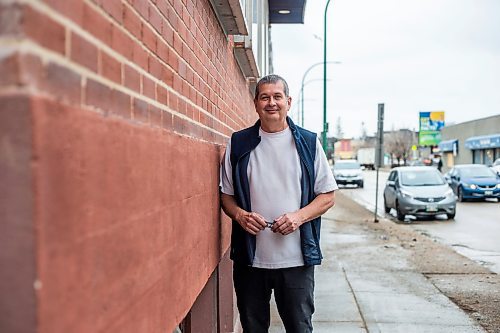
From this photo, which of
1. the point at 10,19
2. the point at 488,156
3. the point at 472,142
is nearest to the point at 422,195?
the point at 10,19

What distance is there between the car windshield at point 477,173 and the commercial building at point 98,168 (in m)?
23.5

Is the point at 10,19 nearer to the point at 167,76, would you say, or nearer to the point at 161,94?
the point at 161,94

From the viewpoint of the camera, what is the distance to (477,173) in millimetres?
24828

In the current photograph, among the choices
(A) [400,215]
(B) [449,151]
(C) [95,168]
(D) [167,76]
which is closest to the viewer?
(C) [95,168]

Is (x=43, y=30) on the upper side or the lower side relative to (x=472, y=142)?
lower

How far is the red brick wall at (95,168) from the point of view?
1084 mm

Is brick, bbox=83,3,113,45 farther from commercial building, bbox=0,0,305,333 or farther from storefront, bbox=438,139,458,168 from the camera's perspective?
storefront, bbox=438,139,458,168

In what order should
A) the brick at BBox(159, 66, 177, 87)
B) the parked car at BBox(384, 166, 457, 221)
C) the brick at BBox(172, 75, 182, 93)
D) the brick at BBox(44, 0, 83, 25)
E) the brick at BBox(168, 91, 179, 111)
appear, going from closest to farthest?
the brick at BBox(44, 0, 83, 25)
the brick at BBox(159, 66, 177, 87)
the brick at BBox(168, 91, 179, 111)
the brick at BBox(172, 75, 182, 93)
the parked car at BBox(384, 166, 457, 221)

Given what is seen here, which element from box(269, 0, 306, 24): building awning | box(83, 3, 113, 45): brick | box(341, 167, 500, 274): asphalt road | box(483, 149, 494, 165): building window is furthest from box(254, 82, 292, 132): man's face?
box(483, 149, 494, 165): building window

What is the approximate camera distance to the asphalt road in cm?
1188

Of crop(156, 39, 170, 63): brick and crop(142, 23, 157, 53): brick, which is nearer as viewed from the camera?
crop(142, 23, 157, 53): brick

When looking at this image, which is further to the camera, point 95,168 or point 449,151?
point 449,151

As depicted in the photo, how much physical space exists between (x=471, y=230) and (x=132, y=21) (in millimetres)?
15164

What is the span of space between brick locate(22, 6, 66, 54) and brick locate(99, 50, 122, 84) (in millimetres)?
293
